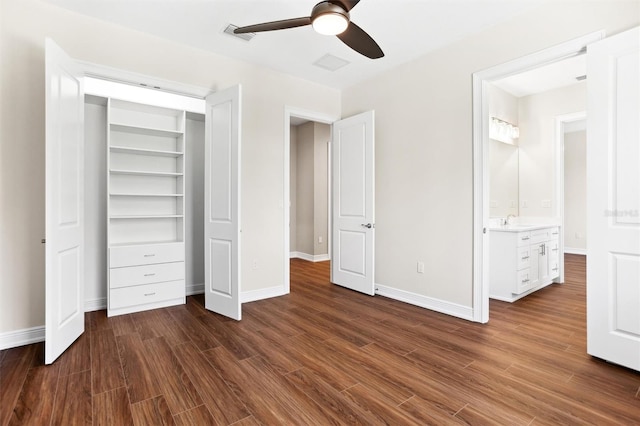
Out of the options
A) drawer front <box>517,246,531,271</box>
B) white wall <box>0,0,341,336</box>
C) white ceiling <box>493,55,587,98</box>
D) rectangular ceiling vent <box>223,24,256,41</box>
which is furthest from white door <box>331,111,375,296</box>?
white ceiling <box>493,55,587,98</box>

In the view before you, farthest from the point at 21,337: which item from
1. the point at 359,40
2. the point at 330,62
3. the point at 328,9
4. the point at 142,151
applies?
the point at 330,62

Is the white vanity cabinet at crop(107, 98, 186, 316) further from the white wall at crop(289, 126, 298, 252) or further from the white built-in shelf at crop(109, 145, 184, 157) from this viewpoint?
the white wall at crop(289, 126, 298, 252)

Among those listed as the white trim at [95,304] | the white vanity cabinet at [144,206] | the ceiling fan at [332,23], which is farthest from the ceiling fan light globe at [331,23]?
the white trim at [95,304]

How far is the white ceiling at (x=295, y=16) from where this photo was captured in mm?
2711

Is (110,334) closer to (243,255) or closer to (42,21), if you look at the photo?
(243,255)

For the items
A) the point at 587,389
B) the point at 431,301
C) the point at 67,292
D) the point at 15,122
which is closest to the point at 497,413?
the point at 587,389

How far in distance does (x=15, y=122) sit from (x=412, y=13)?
137 inches

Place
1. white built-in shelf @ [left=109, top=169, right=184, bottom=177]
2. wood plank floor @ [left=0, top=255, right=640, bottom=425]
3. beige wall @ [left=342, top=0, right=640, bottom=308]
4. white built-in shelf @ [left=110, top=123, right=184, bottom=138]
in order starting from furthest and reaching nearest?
white built-in shelf @ [left=110, top=123, right=184, bottom=138] < white built-in shelf @ [left=109, top=169, right=184, bottom=177] < beige wall @ [left=342, top=0, right=640, bottom=308] < wood plank floor @ [left=0, top=255, right=640, bottom=425]

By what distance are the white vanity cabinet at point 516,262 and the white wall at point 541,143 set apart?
95cm

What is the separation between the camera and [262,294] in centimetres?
399

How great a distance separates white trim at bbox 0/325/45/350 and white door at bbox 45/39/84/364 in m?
0.30

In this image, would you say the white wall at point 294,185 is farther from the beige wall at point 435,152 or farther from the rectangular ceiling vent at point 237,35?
the rectangular ceiling vent at point 237,35

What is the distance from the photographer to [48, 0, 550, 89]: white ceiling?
107 inches

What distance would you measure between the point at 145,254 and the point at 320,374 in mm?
2425
